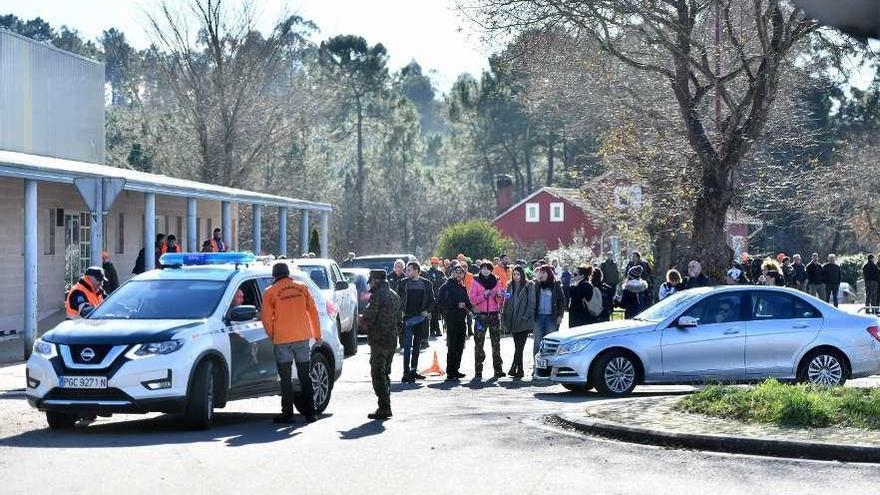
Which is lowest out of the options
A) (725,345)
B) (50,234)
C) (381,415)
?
(381,415)

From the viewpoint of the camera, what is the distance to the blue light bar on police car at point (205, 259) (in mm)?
15773

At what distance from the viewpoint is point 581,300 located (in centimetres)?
2212

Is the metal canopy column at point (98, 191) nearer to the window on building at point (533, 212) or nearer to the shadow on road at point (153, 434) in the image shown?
the shadow on road at point (153, 434)

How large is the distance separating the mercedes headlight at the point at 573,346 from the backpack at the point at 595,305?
121 inches

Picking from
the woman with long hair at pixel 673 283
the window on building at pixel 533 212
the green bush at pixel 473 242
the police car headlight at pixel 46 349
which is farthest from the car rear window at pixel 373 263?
the window on building at pixel 533 212

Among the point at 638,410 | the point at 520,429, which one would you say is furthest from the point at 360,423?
the point at 638,410

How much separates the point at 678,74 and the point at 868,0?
24.7 meters

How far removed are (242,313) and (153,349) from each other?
3.62 ft

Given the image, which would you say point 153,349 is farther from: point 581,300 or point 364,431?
point 581,300

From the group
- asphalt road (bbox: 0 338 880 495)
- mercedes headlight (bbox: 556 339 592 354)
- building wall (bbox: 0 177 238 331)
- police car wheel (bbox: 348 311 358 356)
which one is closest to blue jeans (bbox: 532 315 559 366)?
mercedes headlight (bbox: 556 339 592 354)

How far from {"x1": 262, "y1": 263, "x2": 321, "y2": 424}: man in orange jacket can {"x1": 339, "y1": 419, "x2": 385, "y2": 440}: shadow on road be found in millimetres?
956

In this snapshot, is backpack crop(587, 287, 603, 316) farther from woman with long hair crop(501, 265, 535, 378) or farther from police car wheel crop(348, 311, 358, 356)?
police car wheel crop(348, 311, 358, 356)

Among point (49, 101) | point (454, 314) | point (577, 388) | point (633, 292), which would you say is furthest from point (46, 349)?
point (49, 101)

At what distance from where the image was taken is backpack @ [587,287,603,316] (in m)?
21.9
